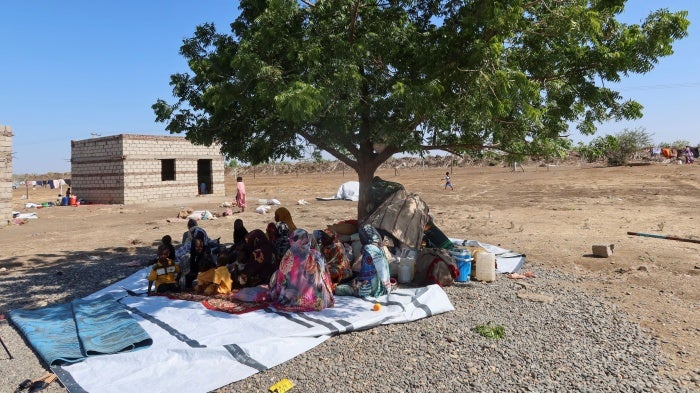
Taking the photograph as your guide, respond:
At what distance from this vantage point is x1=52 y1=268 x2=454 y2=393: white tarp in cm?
373

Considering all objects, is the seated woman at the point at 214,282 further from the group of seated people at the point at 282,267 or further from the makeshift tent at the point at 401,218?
the makeshift tent at the point at 401,218

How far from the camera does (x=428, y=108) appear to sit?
5227mm

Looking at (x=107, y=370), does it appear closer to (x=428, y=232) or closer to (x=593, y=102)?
(x=428, y=232)

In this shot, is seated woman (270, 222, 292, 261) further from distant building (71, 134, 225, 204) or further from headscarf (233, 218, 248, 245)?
distant building (71, 134, 225, 204)

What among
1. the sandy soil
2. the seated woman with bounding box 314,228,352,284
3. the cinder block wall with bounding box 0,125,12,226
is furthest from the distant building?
the seated woman with bounding box 314,228,352,284

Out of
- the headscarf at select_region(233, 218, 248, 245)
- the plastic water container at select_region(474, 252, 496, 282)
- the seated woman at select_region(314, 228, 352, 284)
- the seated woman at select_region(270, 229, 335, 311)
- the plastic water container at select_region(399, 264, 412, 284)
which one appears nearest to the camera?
the seated woman at select_region(270, 229, 335, 311)

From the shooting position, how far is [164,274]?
19.9ft

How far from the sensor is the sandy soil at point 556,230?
5.94 metres

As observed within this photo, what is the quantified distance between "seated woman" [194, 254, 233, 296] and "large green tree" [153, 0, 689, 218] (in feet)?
6.89

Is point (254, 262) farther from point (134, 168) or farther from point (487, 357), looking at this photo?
point (134, 168)

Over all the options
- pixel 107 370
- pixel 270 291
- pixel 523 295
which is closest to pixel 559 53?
pixel 523 295

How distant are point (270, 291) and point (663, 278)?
5.63m

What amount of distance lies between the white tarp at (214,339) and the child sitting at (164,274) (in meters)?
0.24

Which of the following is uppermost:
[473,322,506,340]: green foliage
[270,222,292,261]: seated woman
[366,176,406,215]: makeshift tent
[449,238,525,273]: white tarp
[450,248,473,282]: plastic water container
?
[366,176,406,215]: makeshift tent
